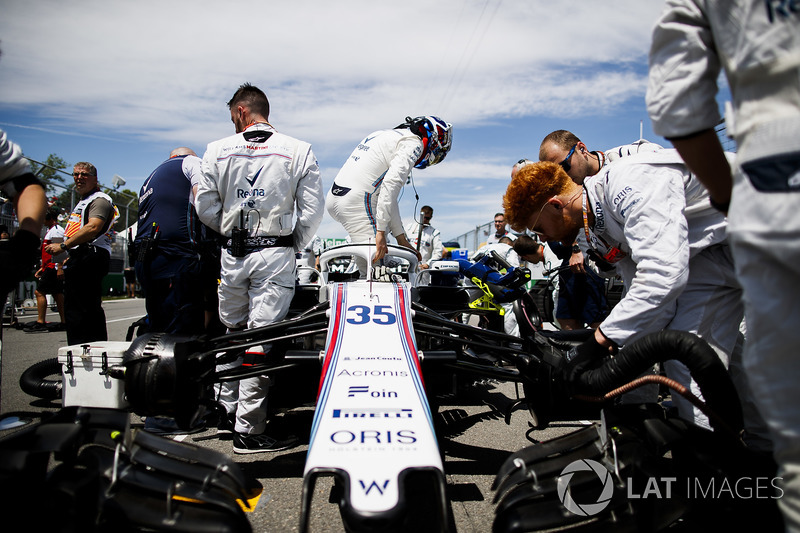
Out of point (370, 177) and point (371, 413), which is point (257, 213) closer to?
point (370, 177)

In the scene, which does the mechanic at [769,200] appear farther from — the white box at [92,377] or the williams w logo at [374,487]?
the white box at [92,377]

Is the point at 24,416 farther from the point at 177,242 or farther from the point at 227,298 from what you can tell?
the point at 177,242

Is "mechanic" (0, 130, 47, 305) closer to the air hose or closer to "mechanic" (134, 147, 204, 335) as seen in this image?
"mechanic" (134, 147, 204, 335)

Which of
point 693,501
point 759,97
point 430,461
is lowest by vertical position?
point 693,501

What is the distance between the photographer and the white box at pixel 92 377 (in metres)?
2.25

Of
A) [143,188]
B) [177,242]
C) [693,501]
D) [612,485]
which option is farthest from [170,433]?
[693,501]

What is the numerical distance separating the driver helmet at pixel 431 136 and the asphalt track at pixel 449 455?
2.10 metres

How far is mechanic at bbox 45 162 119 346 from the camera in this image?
423 centimetres

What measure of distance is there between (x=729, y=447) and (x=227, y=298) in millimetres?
2836

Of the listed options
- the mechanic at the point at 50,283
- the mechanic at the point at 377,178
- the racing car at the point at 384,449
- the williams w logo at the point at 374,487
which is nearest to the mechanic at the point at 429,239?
the mechanic at the point at 377,178

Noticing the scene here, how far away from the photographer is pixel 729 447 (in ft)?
4.54

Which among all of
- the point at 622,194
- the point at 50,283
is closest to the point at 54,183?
the point at 50,283

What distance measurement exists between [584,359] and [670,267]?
47 cm

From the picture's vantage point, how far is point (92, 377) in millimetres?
2266
